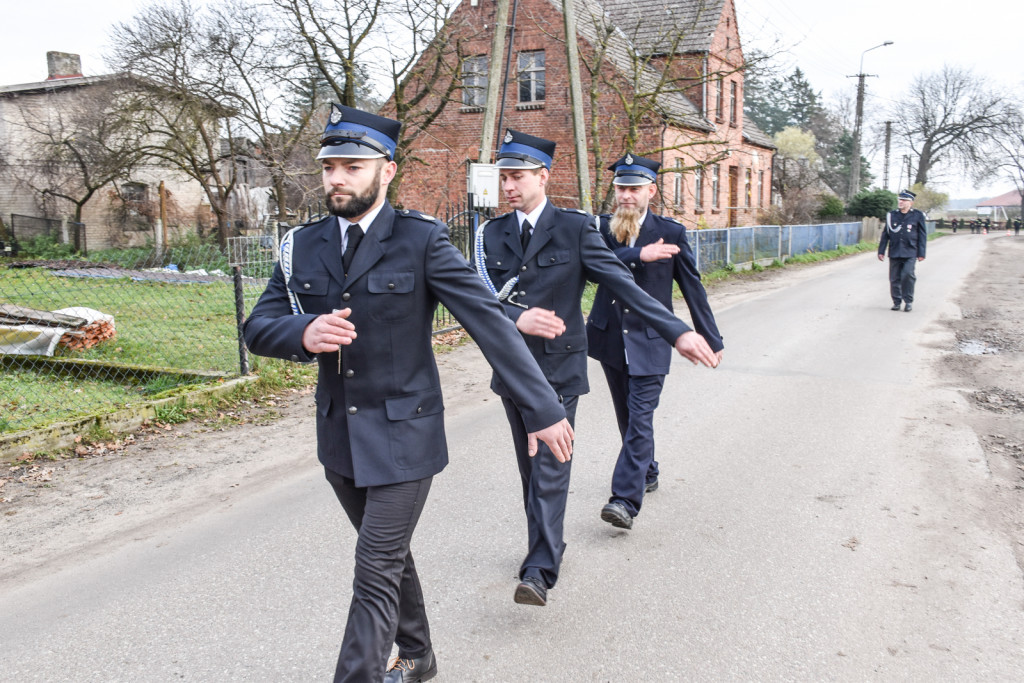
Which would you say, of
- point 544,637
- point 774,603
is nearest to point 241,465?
point 544,637

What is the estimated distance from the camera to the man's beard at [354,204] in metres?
2.63

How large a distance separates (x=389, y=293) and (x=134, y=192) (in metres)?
29.3

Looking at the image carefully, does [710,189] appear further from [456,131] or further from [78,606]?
[78,606]

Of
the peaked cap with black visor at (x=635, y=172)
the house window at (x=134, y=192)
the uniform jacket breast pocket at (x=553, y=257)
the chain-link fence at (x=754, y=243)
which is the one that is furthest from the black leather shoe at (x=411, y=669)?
the house window at (x=134, y=192)

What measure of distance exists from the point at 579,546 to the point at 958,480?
9.25 feet

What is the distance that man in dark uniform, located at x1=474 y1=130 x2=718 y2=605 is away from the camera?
3736mm

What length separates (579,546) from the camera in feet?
14.7

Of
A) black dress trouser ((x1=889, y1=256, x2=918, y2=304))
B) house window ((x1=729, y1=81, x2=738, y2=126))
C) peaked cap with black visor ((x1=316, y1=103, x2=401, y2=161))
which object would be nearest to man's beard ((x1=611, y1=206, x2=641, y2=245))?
peaked cap with black visor ((x1=316, y1=103, x2=401, y2=161))

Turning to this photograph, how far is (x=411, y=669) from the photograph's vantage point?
3068mm

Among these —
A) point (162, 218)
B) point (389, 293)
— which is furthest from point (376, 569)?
point (162, 218)

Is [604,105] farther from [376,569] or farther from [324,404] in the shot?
[376,569]

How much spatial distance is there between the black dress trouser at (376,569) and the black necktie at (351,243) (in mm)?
718

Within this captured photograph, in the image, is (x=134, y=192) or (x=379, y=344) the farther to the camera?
(x=134, y=192)

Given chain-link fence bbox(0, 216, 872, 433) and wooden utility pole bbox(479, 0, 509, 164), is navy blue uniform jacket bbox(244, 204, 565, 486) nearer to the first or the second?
chain-link fence bbox(0, 216, 872, 433)
